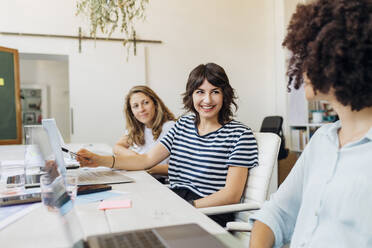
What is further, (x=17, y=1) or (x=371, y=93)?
(x=17, y=1)

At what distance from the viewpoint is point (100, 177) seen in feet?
4.81

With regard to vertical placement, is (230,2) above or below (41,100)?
above

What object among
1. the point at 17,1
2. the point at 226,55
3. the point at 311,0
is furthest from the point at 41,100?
the point at 311,0

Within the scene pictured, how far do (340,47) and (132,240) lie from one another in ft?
1.92

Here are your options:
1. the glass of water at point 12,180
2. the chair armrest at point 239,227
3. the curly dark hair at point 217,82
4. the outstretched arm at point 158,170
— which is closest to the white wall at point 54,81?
the outstretched arm at point 158,170

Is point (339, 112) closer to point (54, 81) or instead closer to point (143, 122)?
point (143, 122)

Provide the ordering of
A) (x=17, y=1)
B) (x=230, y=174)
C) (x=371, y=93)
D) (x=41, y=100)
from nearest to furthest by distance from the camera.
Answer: (x=371, y=93), (x=230, y=174), (x=17, y=1), (x=41, y=100)

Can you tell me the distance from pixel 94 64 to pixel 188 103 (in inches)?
124

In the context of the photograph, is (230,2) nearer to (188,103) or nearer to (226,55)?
(226,55)

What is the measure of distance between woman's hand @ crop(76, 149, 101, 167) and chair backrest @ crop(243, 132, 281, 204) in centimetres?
76

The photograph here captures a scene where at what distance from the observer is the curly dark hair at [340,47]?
2.23 feet

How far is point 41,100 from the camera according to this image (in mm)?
6840

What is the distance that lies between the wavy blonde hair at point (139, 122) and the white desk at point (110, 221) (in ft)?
4.51

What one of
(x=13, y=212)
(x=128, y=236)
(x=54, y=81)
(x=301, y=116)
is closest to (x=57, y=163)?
(x=13, y=212)
